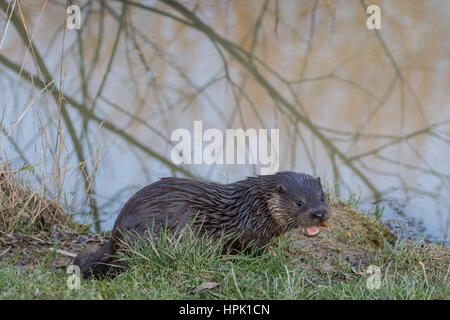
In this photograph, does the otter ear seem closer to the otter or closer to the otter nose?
the otter

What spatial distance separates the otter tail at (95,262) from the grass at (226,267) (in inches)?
5.5

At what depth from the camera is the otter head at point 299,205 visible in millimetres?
4062

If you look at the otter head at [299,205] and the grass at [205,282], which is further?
the otter head at [299,205]

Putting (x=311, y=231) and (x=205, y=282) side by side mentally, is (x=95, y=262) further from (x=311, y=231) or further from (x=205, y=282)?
(x=311, y=231)

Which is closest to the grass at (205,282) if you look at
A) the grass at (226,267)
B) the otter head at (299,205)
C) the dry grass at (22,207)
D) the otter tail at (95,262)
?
the grass at (226,267)

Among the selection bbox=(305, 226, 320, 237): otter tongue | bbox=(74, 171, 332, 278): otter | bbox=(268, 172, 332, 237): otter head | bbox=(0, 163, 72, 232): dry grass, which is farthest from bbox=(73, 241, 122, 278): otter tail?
bbox=(305, 226, 320, 237): otter tongue

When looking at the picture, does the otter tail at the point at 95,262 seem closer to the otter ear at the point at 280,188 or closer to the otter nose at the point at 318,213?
the otter ear at the point at 280,188

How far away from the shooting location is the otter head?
4.06 meters

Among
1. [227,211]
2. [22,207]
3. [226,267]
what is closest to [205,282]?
[226,267]

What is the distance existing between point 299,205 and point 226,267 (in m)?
0.79

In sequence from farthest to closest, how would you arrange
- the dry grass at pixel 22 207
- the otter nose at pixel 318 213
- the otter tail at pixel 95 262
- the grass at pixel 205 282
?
1. the dry grass at pixel 22 207
2. the otter nose at pixel 318 213
3. the otter tail at pixel 95 262
4. the grass at pixel 205 282
